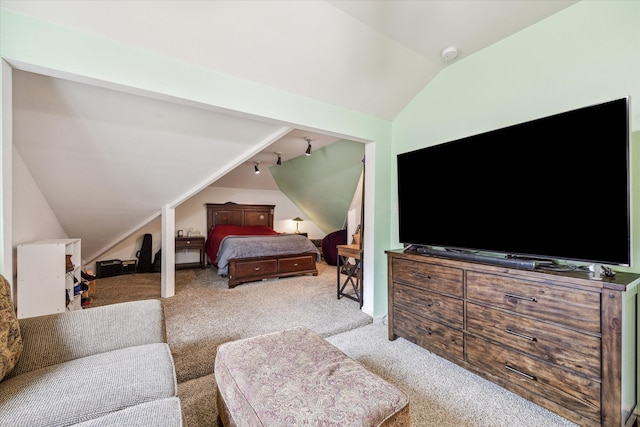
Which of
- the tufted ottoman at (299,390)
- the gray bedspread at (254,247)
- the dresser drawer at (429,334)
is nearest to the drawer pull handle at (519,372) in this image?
the dresser drawer at (429,334)

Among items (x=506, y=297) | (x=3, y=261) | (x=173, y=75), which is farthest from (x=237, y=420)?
(x=173, y=75)

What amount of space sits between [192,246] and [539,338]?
542cm

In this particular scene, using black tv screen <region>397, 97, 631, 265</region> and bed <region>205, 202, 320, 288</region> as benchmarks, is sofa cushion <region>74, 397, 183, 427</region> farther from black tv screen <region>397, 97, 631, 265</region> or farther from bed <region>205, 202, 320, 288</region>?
bed <region>205, 202, 320, 288</region>

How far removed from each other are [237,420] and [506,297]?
1688 millimetres

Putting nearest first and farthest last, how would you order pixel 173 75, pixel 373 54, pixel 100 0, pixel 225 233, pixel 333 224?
pixel 100 0 < pixel 173 75 < pixel 373 54 < pixel 225 233 < pixel 333 224

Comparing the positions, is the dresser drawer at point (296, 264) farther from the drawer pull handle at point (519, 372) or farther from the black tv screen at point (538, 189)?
the drawer pull handle at point (519, 372)

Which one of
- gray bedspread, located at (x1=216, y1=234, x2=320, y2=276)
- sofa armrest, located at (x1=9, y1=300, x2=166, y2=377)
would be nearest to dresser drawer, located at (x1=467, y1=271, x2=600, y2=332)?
sofa armrest, located at (x1=9, y1=300, x2=166, y2=377)

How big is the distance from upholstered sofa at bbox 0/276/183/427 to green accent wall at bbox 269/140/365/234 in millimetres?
3360

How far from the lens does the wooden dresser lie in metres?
1.30

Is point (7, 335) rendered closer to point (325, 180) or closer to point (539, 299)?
point (539, 299)

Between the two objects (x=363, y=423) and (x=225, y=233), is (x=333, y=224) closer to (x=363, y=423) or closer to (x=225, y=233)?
(x=225, y=233)

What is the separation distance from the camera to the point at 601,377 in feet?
4.30

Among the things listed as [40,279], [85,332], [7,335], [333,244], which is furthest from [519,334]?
[333,244]

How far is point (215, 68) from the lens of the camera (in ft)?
6.36
